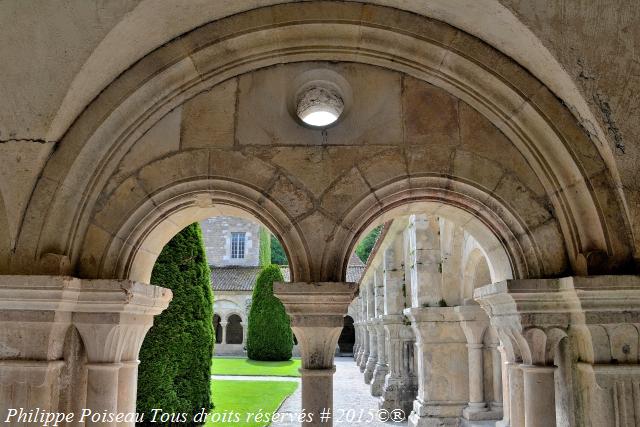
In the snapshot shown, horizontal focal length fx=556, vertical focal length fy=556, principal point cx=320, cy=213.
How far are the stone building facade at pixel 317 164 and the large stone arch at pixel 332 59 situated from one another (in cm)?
1

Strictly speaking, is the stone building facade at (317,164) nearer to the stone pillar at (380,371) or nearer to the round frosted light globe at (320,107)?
the round frosted light globe at (320,107)

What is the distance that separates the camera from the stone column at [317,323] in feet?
9.97

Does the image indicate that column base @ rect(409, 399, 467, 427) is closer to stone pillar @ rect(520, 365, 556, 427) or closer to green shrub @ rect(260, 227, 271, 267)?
stone pillar @ rect(520, 365, 556, 427)

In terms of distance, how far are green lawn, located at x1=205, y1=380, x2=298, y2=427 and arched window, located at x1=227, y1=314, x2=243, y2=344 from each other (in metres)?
13.5

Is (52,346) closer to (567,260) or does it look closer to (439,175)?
(439,175)

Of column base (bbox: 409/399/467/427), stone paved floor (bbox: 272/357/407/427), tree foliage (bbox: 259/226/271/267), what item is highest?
tree foliage (bbox: 259/226/271/267)

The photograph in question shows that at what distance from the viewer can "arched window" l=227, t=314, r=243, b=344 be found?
2603 centimetres

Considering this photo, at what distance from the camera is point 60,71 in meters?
2.90

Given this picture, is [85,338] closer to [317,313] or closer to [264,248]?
[317,313]

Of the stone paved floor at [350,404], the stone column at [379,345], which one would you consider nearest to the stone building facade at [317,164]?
the stone paved floor at [350,404]

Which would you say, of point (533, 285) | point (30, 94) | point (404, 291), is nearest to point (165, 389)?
point (404, 291)

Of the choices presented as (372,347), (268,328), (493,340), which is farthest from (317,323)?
(268,328)

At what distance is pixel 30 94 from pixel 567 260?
302 cm

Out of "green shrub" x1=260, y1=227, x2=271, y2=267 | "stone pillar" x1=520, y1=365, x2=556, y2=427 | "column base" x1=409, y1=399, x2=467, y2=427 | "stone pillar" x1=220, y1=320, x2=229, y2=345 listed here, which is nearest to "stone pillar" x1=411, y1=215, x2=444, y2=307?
"column base" x1=409, y1=399, x2=467, y2=427
